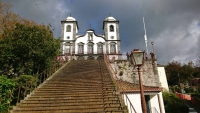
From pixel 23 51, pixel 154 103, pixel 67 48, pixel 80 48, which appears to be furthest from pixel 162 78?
Result: pixel 67 48

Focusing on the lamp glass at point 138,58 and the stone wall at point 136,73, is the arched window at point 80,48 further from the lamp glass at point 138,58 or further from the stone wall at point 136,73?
the lamp glass at point 138,58

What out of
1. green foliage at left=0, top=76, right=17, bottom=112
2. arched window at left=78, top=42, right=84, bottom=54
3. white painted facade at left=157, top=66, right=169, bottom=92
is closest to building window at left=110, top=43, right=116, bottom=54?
arched window at left=78, top=42, right=84, bottom=54

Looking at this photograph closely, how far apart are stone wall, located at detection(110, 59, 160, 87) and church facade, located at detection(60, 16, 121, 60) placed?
13151mm

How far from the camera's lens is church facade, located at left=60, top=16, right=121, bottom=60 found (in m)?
30.7

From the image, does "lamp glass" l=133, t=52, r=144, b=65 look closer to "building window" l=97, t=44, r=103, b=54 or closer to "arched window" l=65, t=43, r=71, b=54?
"building window" l=97, t=44, r=103, b=54

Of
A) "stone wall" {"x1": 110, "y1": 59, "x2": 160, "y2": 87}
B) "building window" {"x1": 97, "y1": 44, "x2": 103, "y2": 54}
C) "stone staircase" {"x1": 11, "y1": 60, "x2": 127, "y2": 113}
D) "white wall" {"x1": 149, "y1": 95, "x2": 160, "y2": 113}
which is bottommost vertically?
"white wall" {"x1": 149, "y1": 95, "x2": 160, "y2": 113}

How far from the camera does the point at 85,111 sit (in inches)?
239

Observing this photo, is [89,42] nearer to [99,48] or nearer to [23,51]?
[99,48]

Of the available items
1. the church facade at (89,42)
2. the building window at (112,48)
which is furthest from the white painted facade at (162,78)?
the building window at (112,48)

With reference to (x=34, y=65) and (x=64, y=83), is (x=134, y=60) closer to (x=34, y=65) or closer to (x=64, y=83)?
(x=64, y=83)

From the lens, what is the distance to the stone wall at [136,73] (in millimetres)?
16422

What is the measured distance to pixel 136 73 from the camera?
16.8 metres

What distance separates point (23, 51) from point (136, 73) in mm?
12467

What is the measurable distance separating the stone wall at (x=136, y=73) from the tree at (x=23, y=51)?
29.2 ft
